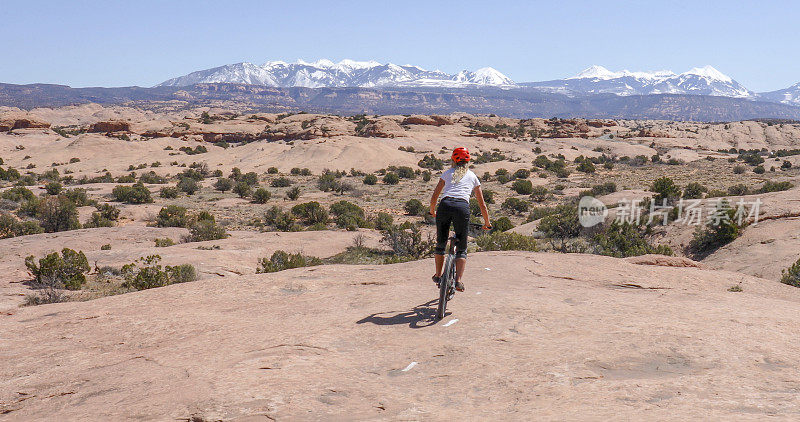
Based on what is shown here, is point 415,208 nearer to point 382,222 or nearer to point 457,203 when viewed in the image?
point 382,222

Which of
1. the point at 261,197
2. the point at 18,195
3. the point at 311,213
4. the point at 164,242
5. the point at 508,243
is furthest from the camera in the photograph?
the point at 261,197

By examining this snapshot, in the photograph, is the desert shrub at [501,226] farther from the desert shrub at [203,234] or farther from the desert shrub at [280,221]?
the desert shrub at [203,234]

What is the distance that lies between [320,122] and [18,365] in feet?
213

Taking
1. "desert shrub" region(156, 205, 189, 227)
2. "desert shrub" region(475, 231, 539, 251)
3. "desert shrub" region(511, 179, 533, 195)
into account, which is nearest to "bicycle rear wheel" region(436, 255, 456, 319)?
"desert shrub" region(475, 231, 539, 251)

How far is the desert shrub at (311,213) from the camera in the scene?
912 inches

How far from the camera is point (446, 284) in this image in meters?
6.07

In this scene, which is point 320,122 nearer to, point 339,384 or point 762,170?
point 762,170

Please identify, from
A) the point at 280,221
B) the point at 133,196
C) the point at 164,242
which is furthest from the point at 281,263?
the point at 133,196

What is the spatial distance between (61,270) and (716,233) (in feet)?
58.7

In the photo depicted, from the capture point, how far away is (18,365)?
5.10 meters

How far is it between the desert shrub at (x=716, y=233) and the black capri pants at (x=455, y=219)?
12.4 metres

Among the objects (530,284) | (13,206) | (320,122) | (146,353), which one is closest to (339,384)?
(146,353)

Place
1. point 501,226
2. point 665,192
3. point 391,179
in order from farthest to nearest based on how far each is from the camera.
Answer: point 391,179 < point 501,226 < point 665,192

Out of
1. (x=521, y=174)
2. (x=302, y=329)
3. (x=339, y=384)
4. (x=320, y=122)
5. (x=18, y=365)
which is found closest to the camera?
(x=339, y=384)
